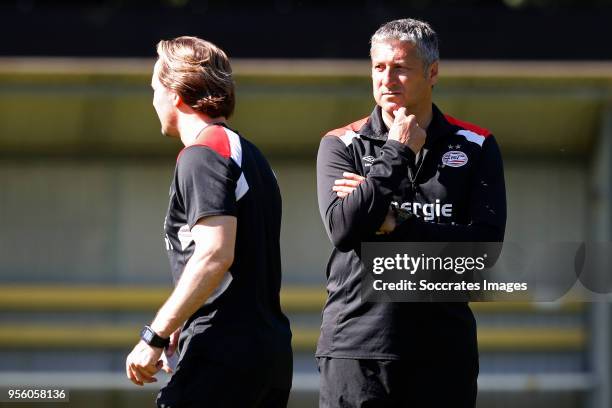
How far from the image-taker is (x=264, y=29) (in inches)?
265

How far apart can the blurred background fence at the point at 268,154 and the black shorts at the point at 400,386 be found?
11.0 feet

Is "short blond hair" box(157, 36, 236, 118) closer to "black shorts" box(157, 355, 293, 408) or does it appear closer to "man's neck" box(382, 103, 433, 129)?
"man's neck" box(382, 103, 433, 129)

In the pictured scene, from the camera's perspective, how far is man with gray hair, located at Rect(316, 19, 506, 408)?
3.54 metres

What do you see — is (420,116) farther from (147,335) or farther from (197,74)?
(147,335)

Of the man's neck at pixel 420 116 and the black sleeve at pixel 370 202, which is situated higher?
the man's neck at pixel 420 116

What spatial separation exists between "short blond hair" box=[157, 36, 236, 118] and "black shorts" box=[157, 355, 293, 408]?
0.87m

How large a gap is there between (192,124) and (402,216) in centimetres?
82

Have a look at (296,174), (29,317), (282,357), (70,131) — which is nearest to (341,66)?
(296,174)

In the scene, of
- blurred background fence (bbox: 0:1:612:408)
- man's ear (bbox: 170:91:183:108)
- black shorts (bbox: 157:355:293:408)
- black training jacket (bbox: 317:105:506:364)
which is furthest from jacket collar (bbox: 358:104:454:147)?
blurred background fence (bbox: 0:1:612:408)

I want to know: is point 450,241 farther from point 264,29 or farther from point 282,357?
point 264,29

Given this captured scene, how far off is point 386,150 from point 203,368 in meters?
1.03

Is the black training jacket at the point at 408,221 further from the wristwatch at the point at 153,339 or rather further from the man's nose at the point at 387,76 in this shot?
the wristwatch at the point at 153,339

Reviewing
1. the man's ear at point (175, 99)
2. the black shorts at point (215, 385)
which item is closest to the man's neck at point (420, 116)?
the man's ear at point (175, 99)

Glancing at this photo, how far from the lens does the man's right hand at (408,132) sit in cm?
363
